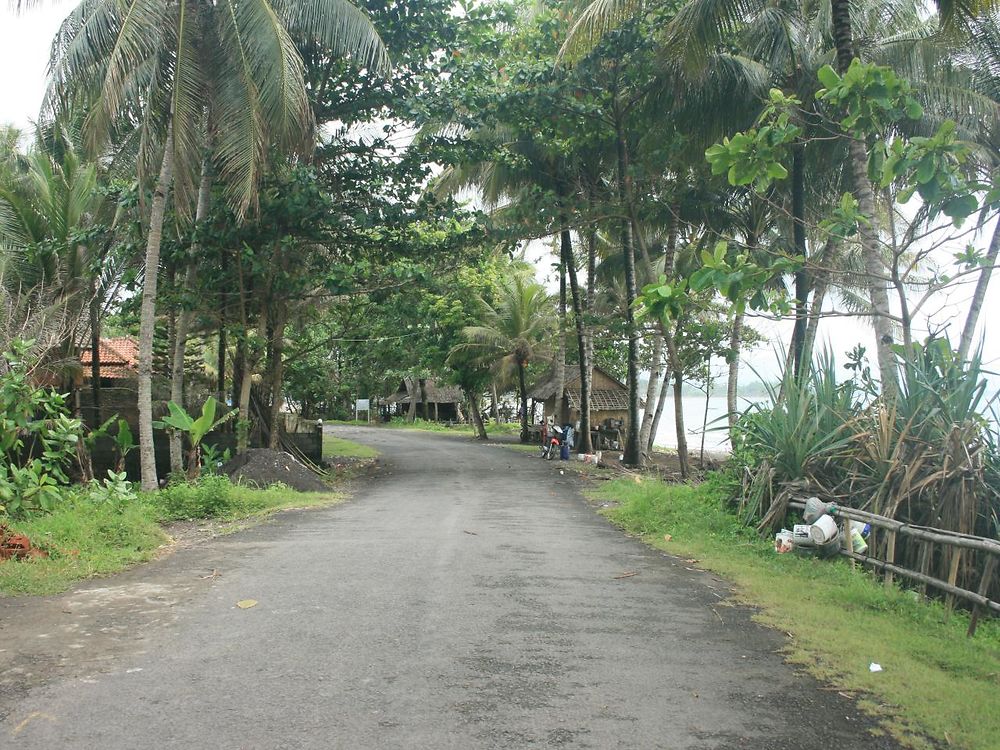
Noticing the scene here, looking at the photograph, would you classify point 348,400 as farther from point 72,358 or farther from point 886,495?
point 886,495

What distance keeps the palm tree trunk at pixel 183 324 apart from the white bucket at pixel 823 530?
10.5 metres

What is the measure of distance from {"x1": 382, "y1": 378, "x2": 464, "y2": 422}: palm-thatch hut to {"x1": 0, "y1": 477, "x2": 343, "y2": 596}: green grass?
40879 mm

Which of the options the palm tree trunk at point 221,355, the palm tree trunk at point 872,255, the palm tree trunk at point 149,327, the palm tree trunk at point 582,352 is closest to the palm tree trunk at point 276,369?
the palm tree trunk at point 221,355

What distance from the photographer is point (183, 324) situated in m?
14.5

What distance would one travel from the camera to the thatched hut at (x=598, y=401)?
33156 millimetres

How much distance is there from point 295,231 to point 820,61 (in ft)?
34.6

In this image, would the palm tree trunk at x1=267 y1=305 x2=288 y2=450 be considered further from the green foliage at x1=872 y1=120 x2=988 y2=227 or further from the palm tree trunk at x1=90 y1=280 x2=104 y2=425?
the green foliage at x1=872 y1=120 x2=988 y2=227

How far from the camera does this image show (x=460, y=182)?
72.5 ft

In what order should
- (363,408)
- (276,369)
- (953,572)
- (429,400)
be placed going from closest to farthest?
(953,572), (276,369), (363,408), (429,400)

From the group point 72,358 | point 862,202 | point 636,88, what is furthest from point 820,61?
point 72,358

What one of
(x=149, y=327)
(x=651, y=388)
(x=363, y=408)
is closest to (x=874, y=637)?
(x=149, y=327)

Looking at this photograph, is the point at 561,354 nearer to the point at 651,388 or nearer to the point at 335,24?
the point at 651,388

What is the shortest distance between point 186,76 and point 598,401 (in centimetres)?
2516

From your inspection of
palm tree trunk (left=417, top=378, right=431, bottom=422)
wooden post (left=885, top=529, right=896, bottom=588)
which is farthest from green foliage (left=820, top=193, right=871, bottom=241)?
palm tree trunk (left=417, top=378, right=431, bottom=422)
